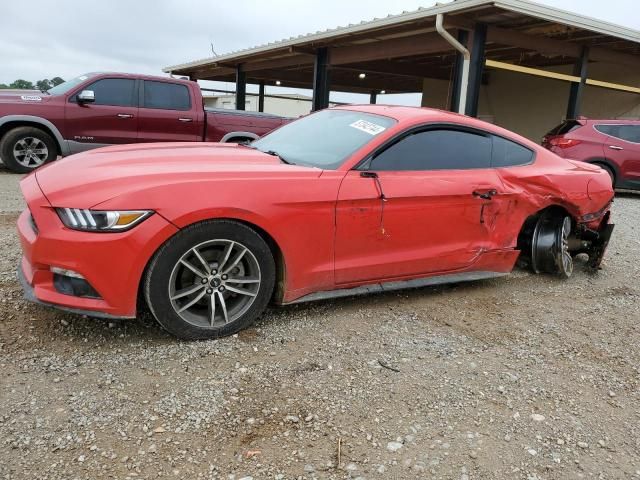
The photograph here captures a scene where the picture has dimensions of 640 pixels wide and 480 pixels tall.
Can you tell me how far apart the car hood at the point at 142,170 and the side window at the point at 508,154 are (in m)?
1.68

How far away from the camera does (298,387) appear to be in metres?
2.60

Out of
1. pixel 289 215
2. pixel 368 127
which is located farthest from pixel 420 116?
pixel 289 215

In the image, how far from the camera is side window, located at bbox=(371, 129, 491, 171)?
352cm

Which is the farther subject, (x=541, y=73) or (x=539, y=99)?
Result: (x=539, y=99)

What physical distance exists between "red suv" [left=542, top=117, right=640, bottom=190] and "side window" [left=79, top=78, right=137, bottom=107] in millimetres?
7966

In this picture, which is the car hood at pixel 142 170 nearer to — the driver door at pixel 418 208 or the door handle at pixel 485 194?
the driver door at pixel 418 208

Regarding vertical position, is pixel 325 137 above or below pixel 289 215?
above

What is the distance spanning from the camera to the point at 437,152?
3758 millimetres

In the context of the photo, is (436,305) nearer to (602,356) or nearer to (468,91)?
(602,356)

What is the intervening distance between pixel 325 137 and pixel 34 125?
647cm

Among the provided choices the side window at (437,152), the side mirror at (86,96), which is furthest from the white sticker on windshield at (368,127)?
the side mirror at (86,96)

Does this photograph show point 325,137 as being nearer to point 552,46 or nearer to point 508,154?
point 508,154

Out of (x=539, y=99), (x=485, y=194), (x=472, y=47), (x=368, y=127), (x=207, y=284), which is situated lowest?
(x=207, y=284)

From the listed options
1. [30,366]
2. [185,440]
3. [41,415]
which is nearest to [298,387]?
[185,440]
